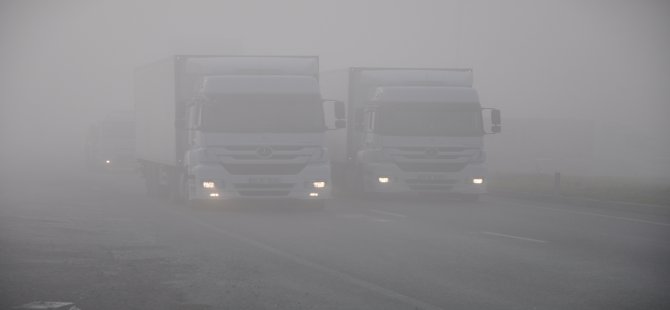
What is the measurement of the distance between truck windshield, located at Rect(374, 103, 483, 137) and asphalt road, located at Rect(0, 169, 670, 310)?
8.69 feet

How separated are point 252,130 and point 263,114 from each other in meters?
0.42

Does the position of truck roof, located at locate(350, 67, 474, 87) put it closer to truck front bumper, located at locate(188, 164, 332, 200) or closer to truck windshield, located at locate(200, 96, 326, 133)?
truck windshield, located at locate(200, 96, 326, 133)

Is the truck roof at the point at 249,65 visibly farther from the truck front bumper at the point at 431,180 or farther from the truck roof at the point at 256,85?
the truck front bumper at the point at 431,180

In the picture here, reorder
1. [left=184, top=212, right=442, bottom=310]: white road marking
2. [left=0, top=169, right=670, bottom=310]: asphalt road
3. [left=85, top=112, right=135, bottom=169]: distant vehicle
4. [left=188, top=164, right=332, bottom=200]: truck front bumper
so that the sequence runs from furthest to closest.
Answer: [left=85, top=112, right=135, bottom=169]: distant vehicle, [left=188, top=164, right=332, bottom=200]: truck front bumper, [left=0, top=169, right=670, bottom=310]: asphalt road, [left=184, top=212, right=442, bottom=310]: white road marking

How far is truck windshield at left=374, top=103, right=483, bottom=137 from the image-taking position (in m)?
24.3

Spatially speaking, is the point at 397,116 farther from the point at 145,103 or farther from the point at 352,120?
the point at 145,103

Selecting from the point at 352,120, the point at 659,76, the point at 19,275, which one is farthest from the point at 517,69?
the point at 19,275

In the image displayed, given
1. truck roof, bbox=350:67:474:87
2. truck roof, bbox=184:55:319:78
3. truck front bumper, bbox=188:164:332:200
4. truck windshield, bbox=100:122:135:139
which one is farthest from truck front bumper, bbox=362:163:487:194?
truck windshield, bbox=100:122:135:139

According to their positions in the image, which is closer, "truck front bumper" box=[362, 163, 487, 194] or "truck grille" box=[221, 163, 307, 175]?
"truck grille" box=[221, 163, 307, 175]

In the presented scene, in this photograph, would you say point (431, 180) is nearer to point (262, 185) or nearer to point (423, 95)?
point (423, 95)

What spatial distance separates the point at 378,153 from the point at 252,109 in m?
4.66

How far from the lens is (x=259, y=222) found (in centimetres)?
1830

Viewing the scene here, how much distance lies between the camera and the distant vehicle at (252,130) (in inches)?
791

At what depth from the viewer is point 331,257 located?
12844mm
